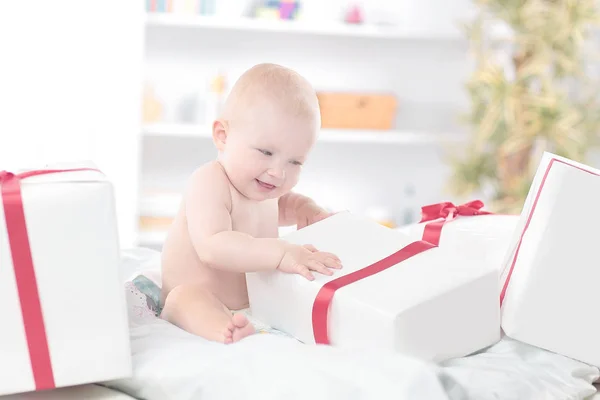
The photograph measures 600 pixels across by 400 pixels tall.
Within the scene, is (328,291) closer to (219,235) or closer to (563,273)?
(219,235)

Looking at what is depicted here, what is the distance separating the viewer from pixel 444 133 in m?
3.85

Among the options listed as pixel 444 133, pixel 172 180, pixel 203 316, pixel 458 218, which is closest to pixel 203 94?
pixel 172 180

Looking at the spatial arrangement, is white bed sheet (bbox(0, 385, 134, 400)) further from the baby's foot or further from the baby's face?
the baby's face

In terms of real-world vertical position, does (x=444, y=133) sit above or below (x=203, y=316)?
below

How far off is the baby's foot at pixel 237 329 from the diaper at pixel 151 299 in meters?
0.06

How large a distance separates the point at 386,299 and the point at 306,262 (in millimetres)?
146

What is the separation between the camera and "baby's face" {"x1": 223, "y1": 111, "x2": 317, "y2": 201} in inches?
49.0

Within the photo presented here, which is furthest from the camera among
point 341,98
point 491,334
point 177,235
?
point 341,98

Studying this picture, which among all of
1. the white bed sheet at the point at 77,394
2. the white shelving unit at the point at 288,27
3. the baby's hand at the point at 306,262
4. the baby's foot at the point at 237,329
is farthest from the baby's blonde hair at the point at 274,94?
the white shelving unit at the point at 288,27

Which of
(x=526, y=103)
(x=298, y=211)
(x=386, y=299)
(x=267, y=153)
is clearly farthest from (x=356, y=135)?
(x=386, y=299)

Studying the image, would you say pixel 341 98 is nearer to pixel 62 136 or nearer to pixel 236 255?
pixel 62 136

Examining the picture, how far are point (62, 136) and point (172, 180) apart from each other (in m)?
0.64

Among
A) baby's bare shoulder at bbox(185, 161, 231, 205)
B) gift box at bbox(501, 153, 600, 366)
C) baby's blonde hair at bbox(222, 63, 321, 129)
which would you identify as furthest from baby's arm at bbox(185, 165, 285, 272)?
gift box at bbox(501, 153, 600, 366)

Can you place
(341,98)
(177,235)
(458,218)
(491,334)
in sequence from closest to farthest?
(491,334), (177,235), (458,218), (341,98)
